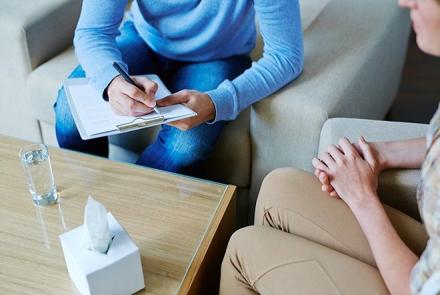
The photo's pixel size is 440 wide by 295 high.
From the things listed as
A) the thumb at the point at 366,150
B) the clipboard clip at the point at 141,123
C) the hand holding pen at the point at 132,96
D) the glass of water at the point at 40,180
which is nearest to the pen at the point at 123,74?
the hand holding pen at the point at 132,96

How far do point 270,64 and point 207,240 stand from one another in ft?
1.68

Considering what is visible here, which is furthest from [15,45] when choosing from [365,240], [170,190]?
[365,240]

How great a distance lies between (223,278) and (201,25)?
0.68 metres

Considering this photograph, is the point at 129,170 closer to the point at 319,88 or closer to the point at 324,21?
the point at 319,88

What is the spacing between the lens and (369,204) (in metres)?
0.93

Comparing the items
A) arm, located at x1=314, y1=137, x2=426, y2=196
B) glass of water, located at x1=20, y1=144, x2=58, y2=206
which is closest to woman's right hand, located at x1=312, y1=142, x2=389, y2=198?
arm, located at x1=314, y1=137, x2=426, y2=196

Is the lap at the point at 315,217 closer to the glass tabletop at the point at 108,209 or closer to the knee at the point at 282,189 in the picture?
the knee at the point at 282,189

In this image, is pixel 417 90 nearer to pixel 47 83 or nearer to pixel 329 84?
pixel 329 84

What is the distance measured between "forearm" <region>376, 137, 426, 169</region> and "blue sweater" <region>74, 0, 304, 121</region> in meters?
0.38

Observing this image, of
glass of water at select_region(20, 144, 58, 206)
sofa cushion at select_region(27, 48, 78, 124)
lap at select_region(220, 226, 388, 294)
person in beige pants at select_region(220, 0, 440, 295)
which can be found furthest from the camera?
sofa cushion at select_region(27, 48, 78, 124)

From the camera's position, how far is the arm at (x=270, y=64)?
49.3 inches

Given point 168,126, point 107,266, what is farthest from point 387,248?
point 168,126

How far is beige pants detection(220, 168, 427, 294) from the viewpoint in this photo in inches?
33.9

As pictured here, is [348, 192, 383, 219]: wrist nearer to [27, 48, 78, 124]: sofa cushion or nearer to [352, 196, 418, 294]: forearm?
[352, 196, 418, 294]: forearm
